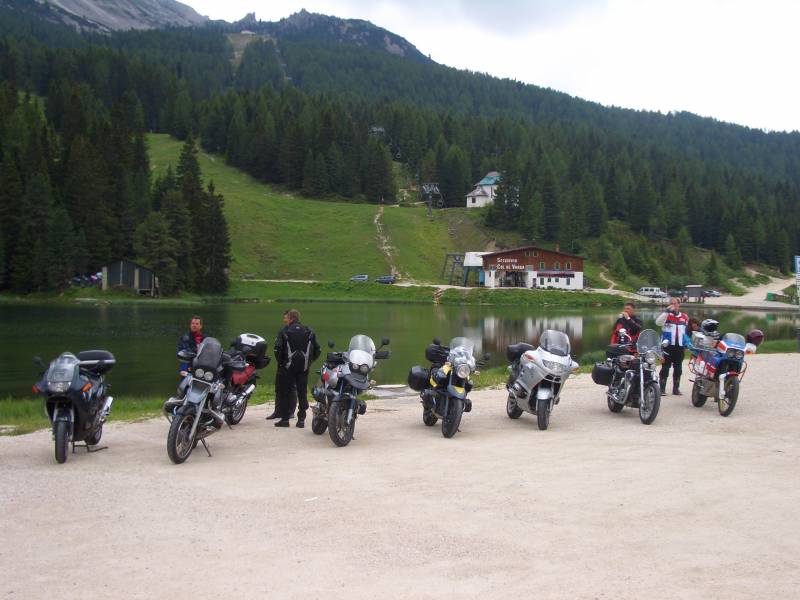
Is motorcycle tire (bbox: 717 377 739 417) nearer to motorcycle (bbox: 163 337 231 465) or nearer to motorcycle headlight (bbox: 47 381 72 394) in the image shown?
motorcycle (bbox: 163 337 231 465)

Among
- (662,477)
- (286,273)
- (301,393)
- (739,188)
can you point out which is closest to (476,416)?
(301,393)

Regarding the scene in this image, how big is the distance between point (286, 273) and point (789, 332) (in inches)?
2301

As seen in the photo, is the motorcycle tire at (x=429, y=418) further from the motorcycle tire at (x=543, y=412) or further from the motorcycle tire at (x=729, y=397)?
the motorcycle tire at (x=729, y=397)

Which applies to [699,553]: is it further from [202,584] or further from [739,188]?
[739,188]

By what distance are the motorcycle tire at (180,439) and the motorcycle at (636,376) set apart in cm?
838

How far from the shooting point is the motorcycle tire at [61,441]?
32.1ft

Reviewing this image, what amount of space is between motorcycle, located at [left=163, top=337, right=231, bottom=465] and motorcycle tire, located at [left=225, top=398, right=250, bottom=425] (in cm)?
197

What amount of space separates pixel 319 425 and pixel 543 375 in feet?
13.5

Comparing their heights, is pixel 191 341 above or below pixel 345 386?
above

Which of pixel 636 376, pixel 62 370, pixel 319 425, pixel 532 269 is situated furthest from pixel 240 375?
pixel 532 269

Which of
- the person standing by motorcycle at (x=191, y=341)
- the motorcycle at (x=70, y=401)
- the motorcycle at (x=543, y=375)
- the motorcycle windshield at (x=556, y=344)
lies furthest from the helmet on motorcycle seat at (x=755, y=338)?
the motorcycle at (x=70, y=401)

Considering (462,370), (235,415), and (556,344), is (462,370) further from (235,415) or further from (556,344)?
(235,415)

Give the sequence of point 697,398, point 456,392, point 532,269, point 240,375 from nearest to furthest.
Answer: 1. point 456,392
2. point 240,375
3. point 697,398
4. point 532,269

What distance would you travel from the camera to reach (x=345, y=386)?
11570mm
